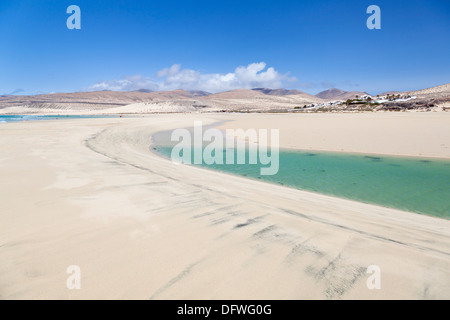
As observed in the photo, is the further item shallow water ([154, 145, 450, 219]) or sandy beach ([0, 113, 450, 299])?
shallow water ([154, 145, 450, 219])

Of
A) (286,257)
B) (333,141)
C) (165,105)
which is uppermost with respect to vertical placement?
(165,105)

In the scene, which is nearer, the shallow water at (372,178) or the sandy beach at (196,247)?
the sandy beach at (196,247)

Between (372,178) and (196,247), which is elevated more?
(196,247)

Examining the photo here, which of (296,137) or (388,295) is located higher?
(296,137)

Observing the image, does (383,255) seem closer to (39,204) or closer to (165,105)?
(39,204)

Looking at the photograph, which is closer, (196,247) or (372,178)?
(196,247)
